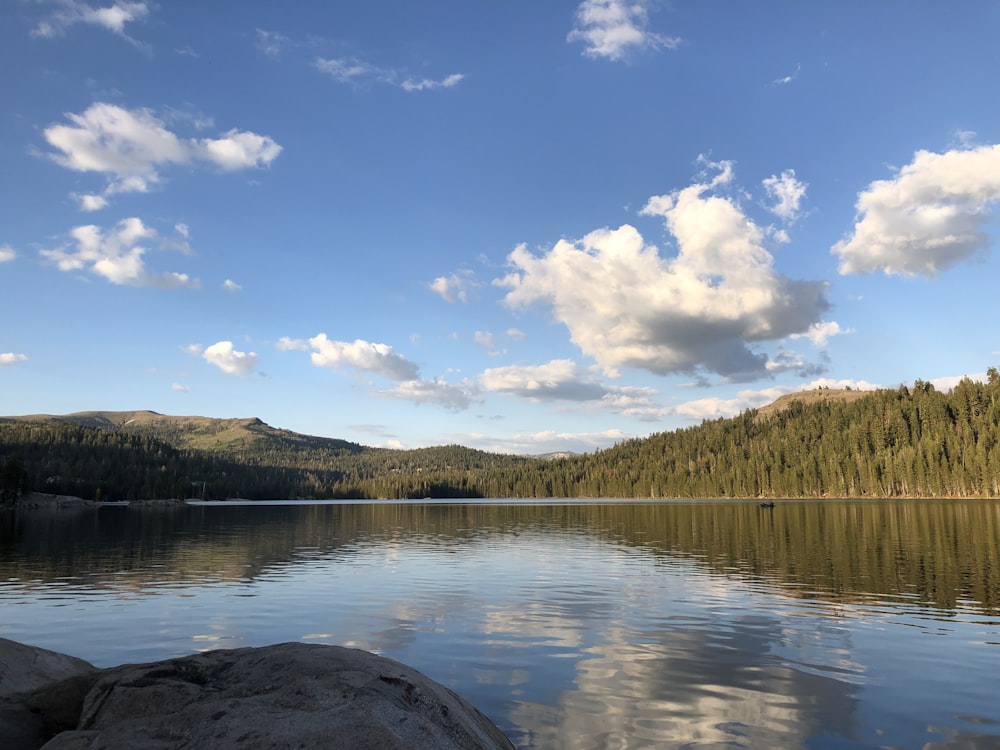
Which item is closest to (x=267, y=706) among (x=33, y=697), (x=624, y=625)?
(x=33, y=697)

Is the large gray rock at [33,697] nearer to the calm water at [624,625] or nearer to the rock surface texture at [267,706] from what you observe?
the rock surface texture at [267,706]

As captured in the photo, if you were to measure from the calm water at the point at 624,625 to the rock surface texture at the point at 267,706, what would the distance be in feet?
21.8

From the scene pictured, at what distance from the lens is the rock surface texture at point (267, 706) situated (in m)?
8.16

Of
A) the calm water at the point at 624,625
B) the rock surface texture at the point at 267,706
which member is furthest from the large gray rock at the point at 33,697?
the calm water at the point at 624,625

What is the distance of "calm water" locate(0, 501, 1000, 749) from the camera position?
1741 centimetres

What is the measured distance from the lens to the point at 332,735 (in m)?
7.88

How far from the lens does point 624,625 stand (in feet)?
96.8

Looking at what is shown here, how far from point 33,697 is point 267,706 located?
6.64m

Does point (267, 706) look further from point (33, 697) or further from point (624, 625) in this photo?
point (624, 625)

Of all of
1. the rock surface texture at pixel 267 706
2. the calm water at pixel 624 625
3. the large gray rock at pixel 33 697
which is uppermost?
the rock surface texture at pixel 267 706

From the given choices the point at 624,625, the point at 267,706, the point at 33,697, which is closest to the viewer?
the point at 267,706

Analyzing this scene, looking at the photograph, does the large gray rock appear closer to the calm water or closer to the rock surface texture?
the rock surface texture

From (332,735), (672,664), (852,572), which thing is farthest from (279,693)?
(852,572)

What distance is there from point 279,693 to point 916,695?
756 inches
